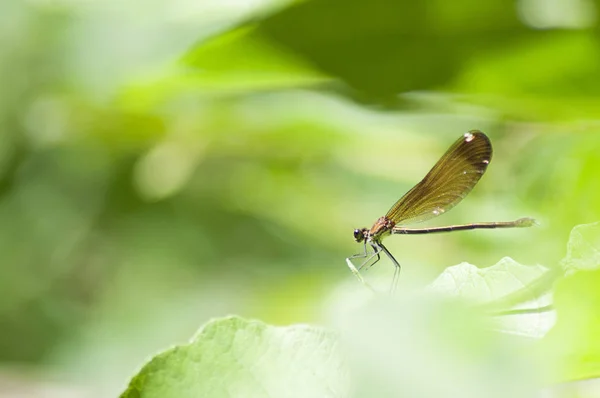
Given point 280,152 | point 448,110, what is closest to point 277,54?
point 448,110

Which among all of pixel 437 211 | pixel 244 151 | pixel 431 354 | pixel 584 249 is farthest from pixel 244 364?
pixel 244 151

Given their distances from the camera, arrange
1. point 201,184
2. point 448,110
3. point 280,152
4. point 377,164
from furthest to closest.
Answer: point 201,184 → point 280,152 → point 377,164 → point 448,110

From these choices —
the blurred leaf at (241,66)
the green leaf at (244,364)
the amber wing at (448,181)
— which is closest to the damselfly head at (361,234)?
the amber wing at (448,181)

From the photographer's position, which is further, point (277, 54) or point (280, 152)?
point (280, 152)

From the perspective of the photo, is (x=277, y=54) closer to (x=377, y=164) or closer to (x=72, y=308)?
(x=377, y=164)

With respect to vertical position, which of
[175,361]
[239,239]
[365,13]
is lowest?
[175,361]

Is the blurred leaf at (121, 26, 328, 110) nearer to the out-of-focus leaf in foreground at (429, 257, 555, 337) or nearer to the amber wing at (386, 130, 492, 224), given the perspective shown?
the amber wing at (386, 130, 492, 224)

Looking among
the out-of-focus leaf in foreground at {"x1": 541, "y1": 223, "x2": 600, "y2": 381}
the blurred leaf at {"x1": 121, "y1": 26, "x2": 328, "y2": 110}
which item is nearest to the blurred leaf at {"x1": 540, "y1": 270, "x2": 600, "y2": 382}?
the out-of-focus leaf in foreground at {"x1": 541, "y1": 223, "x2": 600, "y2": 381}
